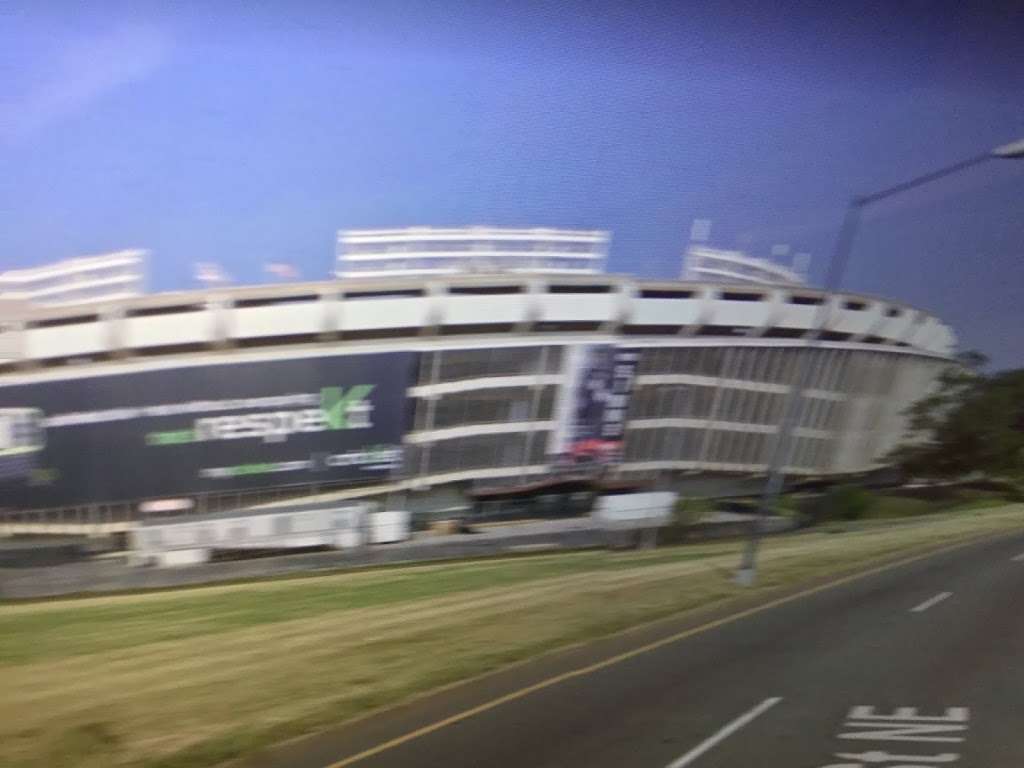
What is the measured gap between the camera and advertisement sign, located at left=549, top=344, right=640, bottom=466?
23.9 metres

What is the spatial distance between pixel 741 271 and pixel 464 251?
9801 mm

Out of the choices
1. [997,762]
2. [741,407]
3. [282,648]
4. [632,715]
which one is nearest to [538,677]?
[632,715]

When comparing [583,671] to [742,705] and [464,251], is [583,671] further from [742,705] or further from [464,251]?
[464,251]

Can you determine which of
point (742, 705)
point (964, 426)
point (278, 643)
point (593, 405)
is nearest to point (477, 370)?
point (593, 405)

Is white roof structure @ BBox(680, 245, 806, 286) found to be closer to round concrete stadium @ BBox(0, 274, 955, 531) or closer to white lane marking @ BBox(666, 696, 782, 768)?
round concrete stadium @ BBox(0, 274, 955, 531)

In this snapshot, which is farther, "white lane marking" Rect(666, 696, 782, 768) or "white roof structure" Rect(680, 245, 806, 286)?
"white roof structure" Rect(680, 245, 806, 286)

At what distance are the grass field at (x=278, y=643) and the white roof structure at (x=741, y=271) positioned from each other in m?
8.20

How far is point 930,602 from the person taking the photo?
16609 millimetres

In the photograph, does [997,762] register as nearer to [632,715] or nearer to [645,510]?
[632,715]

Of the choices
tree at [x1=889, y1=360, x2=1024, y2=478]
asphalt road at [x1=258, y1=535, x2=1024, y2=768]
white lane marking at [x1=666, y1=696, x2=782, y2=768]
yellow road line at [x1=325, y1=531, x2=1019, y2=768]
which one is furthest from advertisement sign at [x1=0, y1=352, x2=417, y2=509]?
tree at [x1=889, y1=360, x2=1024, y2=478]

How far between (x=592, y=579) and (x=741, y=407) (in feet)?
37.9

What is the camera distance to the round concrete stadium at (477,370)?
1686cm

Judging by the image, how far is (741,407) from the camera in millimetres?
29828

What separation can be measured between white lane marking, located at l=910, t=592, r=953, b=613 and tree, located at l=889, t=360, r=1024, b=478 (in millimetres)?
17397
